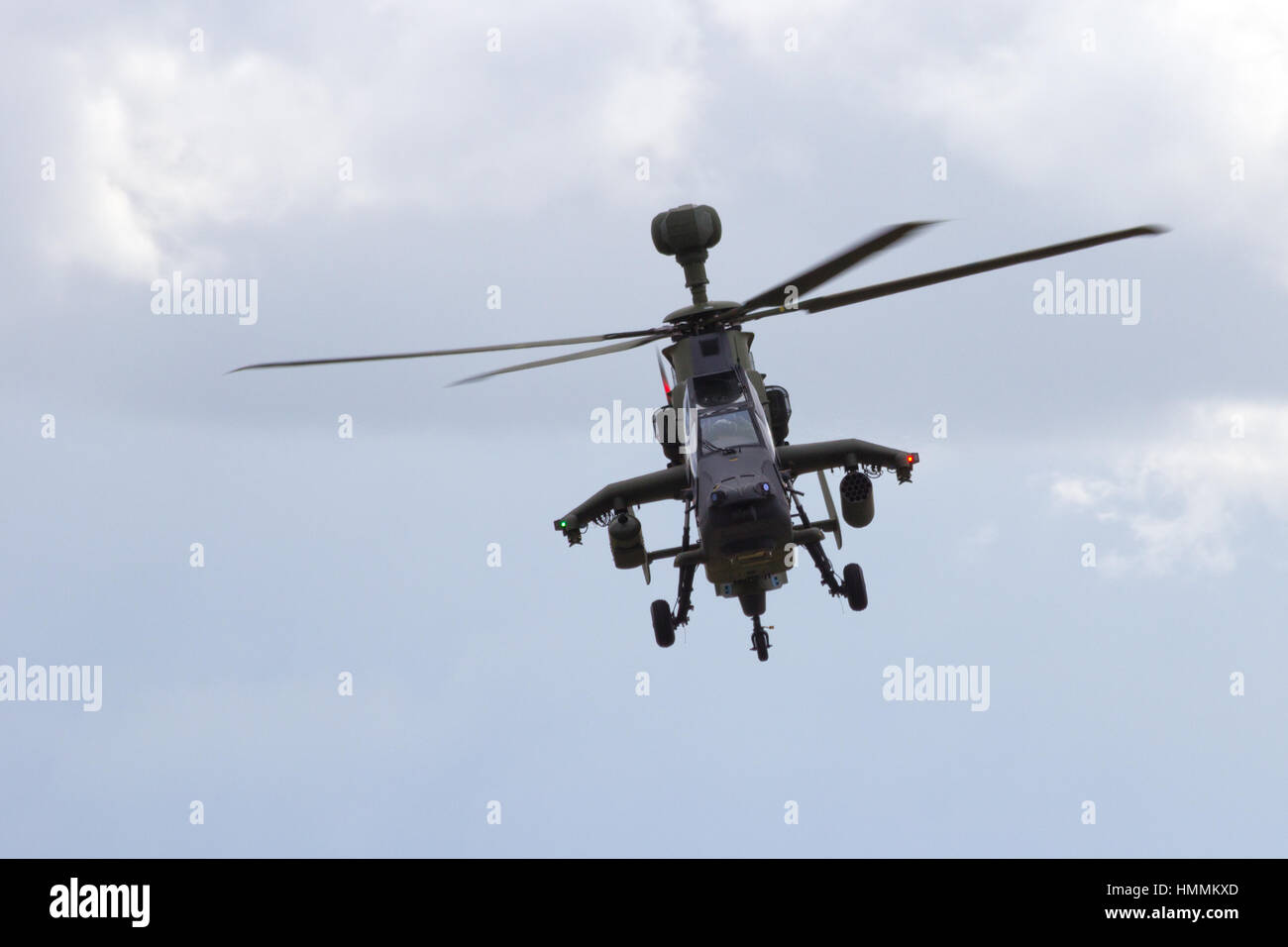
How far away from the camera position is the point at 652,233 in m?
31.2

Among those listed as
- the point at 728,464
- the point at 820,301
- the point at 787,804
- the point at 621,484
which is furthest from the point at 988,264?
the point at 787,804

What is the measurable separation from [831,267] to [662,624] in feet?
22.6

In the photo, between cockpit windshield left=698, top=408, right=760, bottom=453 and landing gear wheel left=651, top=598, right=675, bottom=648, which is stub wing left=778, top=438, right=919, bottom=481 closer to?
cockpit windshield left=698, top=408, right=760, bottom=453

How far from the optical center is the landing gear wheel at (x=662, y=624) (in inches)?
1060

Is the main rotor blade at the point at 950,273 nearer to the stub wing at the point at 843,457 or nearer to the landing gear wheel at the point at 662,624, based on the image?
the stub wing at the point at 843,457

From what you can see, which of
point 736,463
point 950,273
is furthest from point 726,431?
point 950,273

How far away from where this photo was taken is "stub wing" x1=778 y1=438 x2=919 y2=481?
88.9 feet

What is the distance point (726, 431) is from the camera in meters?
25.8

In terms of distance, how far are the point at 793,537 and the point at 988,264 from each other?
18.3 feet

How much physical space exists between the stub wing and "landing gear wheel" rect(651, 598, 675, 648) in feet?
10.8

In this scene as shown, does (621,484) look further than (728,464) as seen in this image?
Yes

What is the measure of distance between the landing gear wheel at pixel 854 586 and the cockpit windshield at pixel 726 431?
302cm

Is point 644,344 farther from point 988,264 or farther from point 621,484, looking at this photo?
point 988,264

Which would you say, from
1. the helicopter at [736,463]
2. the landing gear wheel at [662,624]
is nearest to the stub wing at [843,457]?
the helicopter at [736,463]
